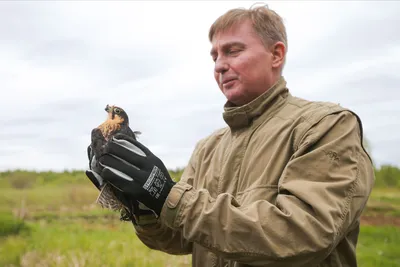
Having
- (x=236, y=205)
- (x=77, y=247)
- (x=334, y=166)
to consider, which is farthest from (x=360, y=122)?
(x=77, y=247)

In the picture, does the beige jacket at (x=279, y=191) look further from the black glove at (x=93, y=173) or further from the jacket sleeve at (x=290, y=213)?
the black glove at (x=93, y=173)

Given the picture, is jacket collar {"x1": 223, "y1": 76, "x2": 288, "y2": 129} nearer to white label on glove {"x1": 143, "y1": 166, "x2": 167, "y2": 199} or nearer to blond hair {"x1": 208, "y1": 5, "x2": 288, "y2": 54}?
blond hair {"x1": 208, "y1": 5, "x2": 288, "y2": 54}

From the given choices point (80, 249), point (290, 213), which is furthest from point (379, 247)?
point (290, 213)

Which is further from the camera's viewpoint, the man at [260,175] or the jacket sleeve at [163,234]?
the jacket sleeve at [163,234]

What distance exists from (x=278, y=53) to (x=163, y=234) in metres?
1.19

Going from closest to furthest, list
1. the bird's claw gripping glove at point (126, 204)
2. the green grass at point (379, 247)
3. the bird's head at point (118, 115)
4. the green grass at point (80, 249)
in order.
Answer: the bird's claw gripping glove at point (126, 204) < the bird's head at point (118, 115) < the green grass at point (80, 249) < the green grass at point (379, 247)

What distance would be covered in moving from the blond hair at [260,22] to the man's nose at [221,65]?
0.17 metres

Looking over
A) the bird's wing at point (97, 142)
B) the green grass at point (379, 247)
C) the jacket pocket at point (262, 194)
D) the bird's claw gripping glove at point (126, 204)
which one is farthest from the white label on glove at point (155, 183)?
the green grass at point (379, 247)

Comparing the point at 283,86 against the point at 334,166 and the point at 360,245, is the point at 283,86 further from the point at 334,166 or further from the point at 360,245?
the point at 360,245

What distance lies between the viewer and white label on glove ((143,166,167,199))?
1856 millimetres

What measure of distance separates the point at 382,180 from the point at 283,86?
1029 cm

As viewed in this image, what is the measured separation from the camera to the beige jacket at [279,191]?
1804 millimetres

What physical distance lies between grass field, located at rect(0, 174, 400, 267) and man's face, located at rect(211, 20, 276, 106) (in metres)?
4.16

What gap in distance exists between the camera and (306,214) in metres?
1.85
